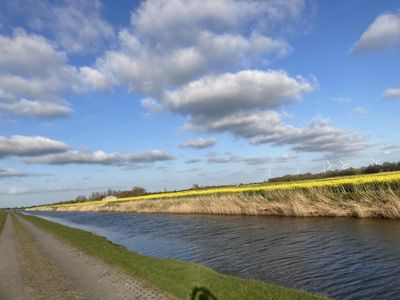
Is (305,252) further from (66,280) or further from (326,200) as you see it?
(326,200)

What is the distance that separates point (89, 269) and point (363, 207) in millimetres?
15424

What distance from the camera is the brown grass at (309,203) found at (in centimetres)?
2080

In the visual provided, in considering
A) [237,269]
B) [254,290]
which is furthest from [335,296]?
[237,269]

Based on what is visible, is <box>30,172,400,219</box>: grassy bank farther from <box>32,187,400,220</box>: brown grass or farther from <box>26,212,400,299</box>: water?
<box>26,212,400,299</box>: water

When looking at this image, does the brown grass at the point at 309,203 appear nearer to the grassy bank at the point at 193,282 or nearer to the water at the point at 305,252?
the water at the point at 305,252

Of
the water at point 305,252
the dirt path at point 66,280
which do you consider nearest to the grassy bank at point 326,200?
the water at point 305,252

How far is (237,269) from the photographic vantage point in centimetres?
1366

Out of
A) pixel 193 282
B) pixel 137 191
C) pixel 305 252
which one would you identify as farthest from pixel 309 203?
pixel 137 191

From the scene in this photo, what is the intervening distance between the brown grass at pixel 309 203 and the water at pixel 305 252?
2.88ft

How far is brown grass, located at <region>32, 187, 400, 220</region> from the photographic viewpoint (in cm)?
2080

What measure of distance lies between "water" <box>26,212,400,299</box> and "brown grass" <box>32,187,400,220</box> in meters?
0.88

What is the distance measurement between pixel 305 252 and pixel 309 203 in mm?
10862

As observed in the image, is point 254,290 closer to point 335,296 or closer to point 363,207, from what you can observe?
point 335,296

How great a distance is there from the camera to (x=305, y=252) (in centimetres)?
1527
